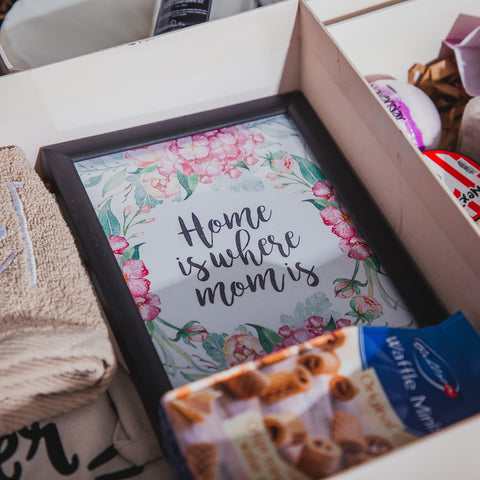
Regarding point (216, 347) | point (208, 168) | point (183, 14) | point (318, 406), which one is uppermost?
point (183, 14)

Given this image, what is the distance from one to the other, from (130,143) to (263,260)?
0.75ft

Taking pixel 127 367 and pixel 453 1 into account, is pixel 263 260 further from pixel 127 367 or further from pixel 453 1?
pixel 453 1

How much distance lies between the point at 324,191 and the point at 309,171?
4cm

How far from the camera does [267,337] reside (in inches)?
21.4

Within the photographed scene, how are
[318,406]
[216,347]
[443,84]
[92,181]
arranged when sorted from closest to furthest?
[318,406]
[216,347]
[92,181]
[443,84]

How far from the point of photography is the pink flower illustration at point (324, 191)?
0.64m

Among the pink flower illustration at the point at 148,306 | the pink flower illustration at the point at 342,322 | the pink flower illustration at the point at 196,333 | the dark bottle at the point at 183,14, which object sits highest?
the dark bottle at the point at 183,14

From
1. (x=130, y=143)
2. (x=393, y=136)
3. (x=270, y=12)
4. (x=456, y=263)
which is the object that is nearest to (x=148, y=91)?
(x=130, y=143)

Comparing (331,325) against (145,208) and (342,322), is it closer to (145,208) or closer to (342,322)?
(342,322)

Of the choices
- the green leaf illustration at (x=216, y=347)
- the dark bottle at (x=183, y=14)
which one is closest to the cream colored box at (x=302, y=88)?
the dark bottle at (x=183, y=14)

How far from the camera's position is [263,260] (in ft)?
1.94

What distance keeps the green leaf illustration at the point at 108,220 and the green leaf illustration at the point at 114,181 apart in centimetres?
2

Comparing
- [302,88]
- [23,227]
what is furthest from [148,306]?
[302,88]

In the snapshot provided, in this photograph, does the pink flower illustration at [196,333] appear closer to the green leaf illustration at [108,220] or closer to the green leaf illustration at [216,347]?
the green leaf illustration at [216,347]
